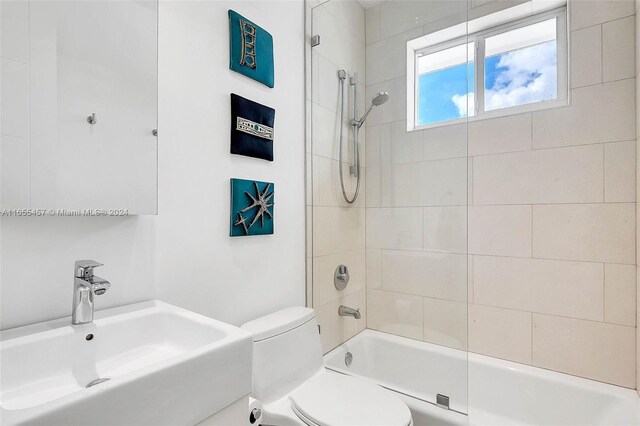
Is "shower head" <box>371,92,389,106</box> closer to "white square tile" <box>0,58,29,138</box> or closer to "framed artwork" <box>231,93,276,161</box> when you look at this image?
"framed artwork" <box>231,93,276,161</box>

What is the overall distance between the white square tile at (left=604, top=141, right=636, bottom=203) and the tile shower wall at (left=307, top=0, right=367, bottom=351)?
122 cm

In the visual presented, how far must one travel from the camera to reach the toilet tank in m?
1.29

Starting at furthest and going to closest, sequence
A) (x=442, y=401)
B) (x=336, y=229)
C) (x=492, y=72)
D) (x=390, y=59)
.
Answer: (x=492, y=72)
(x=336, y=229)
(x=390, y=59)
(x=442, y=401)

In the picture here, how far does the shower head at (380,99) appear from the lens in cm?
184

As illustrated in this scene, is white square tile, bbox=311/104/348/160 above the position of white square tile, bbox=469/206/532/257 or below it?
above

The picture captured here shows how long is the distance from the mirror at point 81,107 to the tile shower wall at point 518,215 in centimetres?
120

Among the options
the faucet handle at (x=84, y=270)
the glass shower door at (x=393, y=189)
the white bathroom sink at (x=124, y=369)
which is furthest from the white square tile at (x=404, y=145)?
the faucet handle at (x=84, y=270)

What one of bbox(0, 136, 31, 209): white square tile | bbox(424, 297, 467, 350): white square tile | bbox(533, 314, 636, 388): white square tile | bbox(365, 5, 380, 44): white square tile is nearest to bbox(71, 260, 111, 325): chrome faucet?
bbox(0, 136, 31, 209): white square tile

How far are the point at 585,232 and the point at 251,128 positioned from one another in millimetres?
1754

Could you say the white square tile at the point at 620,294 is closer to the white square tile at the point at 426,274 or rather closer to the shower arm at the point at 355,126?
the white square tile at the point at 426,274

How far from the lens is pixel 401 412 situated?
1.22m

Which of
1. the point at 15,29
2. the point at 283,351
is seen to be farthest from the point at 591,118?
the point at 15,29

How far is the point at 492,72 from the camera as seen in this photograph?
2.06 m

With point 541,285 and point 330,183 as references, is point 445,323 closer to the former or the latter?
point 541,285
